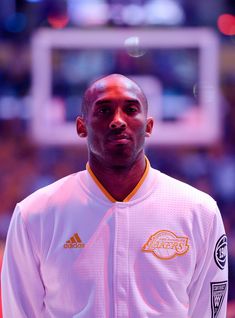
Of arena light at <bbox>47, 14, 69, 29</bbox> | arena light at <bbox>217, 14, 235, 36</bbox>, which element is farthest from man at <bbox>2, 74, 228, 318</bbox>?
arena light at <bbox>217, 14, 235, 36</bbox>

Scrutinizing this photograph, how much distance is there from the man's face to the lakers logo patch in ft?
0.87

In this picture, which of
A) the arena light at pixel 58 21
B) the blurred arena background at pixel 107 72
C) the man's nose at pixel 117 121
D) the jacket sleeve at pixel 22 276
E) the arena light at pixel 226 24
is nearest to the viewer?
the man's nose at pixel 117 121

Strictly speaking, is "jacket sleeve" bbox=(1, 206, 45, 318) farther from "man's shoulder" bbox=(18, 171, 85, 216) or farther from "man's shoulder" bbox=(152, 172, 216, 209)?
"man's shoulder" bbox=(152, 172, 216, 209)

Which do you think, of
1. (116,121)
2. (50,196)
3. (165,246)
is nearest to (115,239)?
(165,246)

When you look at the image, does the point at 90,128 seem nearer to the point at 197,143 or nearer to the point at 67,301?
the point at 67,301

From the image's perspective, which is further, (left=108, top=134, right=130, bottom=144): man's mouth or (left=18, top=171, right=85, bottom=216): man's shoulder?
(left=18, top=171, right=85, bottom=216): man's shoulder

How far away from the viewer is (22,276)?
219 cm

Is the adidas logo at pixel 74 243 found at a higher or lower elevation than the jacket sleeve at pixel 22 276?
higher

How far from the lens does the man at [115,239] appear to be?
2084 millimetres

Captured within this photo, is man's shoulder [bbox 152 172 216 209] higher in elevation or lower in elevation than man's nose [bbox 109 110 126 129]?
lower

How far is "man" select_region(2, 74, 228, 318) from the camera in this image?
208 centimetres

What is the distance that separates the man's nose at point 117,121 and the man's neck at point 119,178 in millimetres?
156

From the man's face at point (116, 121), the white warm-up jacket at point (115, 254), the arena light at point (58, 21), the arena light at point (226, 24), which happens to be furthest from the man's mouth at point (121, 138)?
the arena light at point (226, 24)

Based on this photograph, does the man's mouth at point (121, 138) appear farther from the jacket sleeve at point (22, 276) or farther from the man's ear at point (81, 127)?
the jacket sleeve at point (22, 276)
